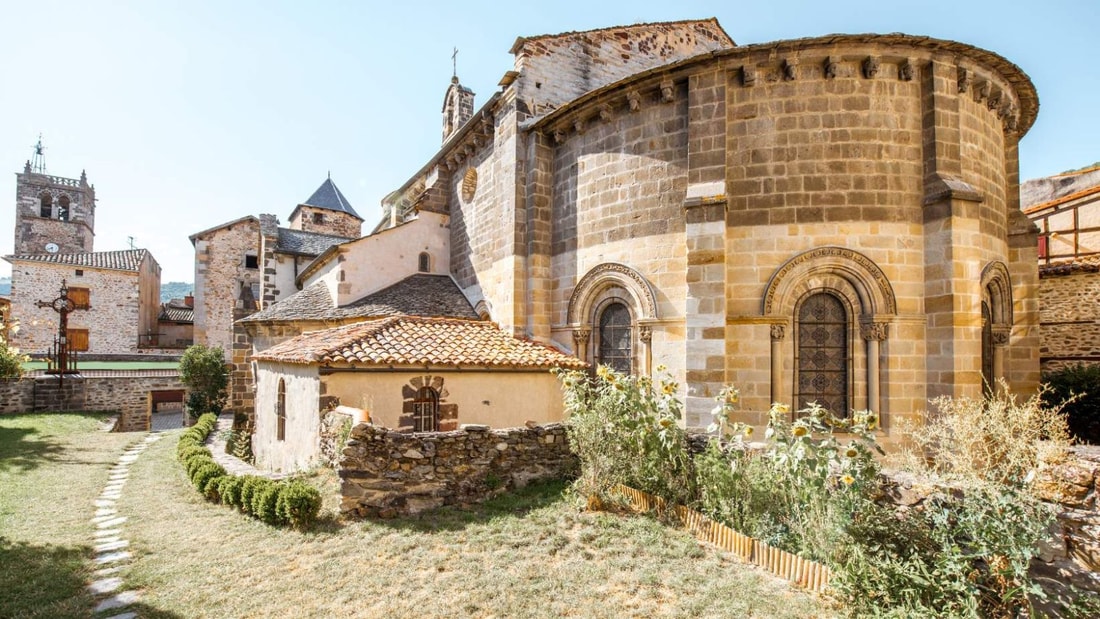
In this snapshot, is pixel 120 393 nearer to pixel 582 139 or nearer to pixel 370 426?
pixel 370 426

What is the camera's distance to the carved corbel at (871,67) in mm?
8633

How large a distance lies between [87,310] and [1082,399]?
4451 cm

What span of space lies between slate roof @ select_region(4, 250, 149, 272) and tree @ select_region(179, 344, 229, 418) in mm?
13678

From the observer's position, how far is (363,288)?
15.4 metres

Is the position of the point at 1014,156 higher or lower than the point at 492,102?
lower

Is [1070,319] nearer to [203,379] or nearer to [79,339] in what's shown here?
[203,379]

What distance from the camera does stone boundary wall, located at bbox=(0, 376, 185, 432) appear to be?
19672 mm

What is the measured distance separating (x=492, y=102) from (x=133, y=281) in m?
31.6

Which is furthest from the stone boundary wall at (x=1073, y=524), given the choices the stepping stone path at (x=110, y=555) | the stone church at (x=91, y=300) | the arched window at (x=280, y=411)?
the stone church at (x=91, y=300)

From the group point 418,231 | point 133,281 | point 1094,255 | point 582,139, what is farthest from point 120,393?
point 1094,255

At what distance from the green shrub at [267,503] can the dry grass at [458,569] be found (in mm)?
162

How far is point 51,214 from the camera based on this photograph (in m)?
40.5

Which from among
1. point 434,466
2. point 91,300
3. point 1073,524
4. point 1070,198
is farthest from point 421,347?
point 91,300

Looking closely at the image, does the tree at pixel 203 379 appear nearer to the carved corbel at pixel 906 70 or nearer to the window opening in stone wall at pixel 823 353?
the window opening in stone wall at pixel 823 353
